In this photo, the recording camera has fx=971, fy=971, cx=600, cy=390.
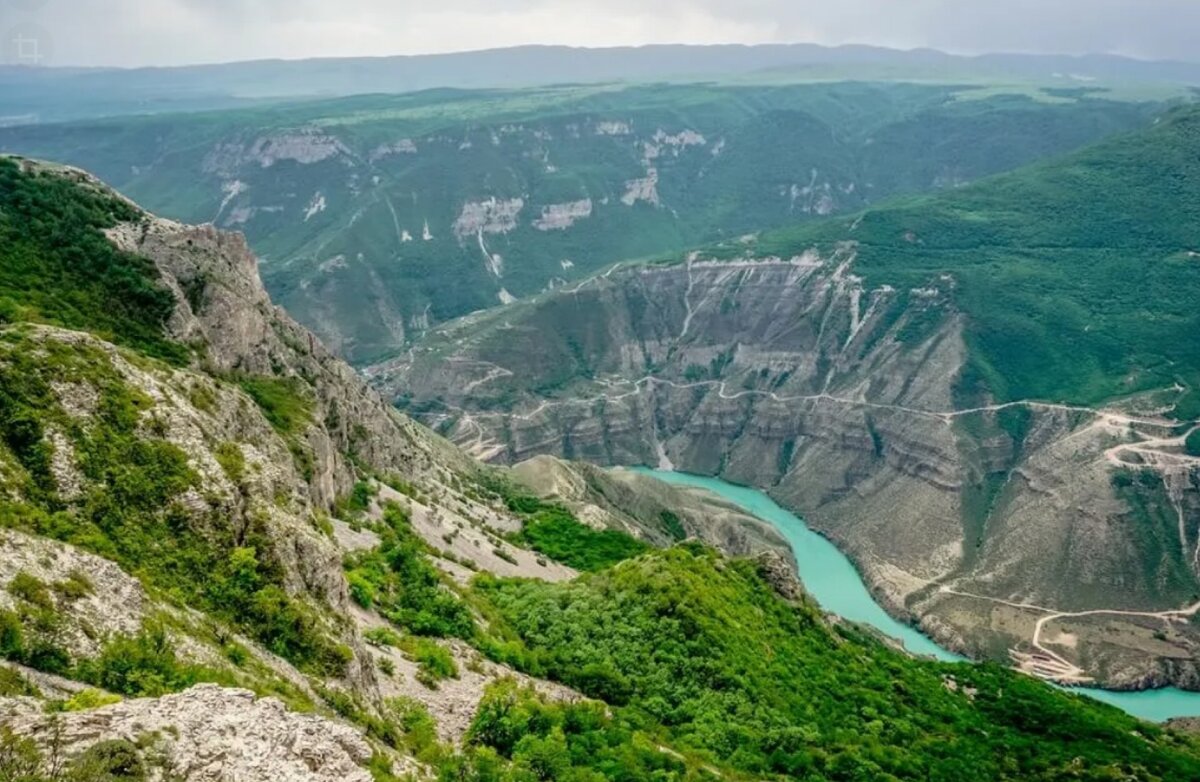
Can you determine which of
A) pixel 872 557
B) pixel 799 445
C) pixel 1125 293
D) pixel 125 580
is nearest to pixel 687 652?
pixel 125 580

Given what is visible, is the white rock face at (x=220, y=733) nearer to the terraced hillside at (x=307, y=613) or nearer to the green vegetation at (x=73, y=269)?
the terraced hillside at (x=307, y=613)

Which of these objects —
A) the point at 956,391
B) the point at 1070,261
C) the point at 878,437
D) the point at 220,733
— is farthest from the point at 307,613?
the point at 1070,261

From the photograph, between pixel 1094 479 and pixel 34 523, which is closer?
pixel 34 523

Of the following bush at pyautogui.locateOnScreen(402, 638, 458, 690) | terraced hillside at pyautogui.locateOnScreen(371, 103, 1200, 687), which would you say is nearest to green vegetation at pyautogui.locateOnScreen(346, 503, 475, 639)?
bush at pyautogui.locateOnScreen(402, 638, 458, 690)

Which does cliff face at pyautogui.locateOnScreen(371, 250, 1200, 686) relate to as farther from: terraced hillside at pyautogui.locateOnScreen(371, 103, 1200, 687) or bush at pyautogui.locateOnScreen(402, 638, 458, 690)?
bush at pyautogui.locateOnScreen(402, 638, 458, 690)

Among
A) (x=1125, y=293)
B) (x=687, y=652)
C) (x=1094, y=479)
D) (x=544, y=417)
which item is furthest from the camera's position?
(x=544, y=417)

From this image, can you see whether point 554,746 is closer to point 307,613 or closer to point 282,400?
point 307,613

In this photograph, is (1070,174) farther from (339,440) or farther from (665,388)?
(339,440)
